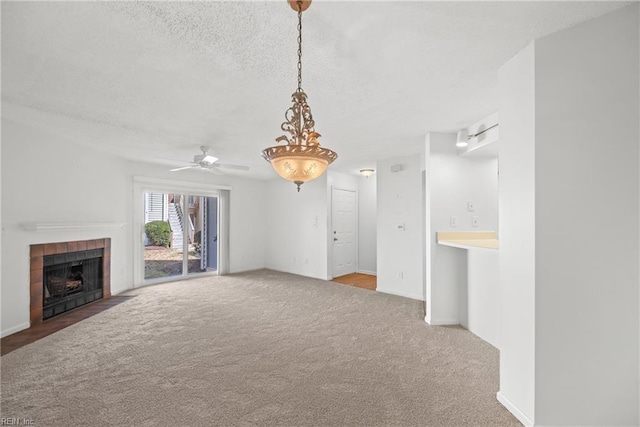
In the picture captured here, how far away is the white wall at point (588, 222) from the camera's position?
160 centimetres

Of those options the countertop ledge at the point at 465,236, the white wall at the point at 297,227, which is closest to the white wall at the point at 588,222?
the countertop ledge at the point at 465,236

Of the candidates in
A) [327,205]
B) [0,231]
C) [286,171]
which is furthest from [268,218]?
→ [286,171]

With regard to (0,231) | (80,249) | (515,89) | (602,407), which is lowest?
(602,407)

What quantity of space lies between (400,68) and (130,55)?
187 cm

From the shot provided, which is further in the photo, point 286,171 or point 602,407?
point 602,407

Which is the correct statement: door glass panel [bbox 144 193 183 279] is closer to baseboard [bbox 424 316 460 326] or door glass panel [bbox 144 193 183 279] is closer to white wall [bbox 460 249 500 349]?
baseboard [bbox 424 316 460 326]

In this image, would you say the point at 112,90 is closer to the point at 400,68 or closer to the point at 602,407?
the point at 400,68

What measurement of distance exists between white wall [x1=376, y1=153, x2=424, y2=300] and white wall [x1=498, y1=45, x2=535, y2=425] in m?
2.65

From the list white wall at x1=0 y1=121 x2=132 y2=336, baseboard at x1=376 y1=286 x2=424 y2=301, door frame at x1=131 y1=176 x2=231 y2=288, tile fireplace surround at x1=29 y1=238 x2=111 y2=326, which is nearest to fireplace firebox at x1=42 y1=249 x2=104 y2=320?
tile fireplace surround at x1=29 y1=238 x2=111 y2=326

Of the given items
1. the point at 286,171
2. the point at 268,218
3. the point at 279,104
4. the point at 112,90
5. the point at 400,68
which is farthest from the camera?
the point at 268,218

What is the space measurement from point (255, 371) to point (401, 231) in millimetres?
3370

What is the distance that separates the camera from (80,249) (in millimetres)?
4211

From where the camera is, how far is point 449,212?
355 centimetres

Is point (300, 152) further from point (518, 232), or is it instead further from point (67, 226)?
point (67, 226)
